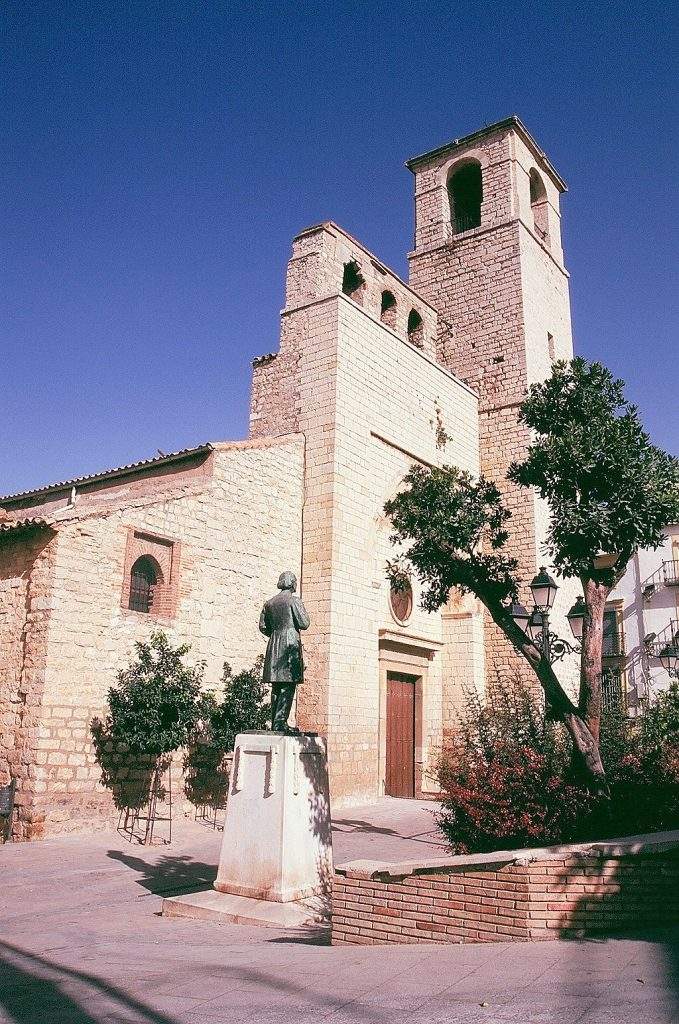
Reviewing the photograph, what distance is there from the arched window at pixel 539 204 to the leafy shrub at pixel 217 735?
17.7 meters

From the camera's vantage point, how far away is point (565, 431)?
25.5 ft

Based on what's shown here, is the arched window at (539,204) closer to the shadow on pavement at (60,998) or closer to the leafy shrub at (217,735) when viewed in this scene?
the leafy shrub at (217,735)

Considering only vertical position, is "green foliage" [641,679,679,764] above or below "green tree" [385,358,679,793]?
below

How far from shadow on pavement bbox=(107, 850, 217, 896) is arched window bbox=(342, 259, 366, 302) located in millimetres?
13075

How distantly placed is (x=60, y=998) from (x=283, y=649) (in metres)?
3.59

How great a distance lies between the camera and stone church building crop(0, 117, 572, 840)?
34.4 ft

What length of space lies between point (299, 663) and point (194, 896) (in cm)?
225

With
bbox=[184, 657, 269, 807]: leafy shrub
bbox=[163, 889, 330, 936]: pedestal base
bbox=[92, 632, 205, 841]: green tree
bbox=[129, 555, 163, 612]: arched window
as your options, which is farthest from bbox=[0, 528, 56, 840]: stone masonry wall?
bbox=[163, 889, 330, 936]: pedestal base

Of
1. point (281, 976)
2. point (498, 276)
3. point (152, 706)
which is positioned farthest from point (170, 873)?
point (498, 276)

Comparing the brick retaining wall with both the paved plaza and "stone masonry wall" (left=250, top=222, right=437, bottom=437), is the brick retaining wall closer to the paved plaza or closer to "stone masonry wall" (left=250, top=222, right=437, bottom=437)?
the paved plaza

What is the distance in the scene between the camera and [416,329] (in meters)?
21.2

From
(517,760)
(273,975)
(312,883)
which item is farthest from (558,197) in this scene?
(273,975)

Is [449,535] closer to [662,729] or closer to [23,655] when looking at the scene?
[662,729]

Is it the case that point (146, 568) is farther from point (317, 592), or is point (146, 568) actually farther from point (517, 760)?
point (517, 760)
